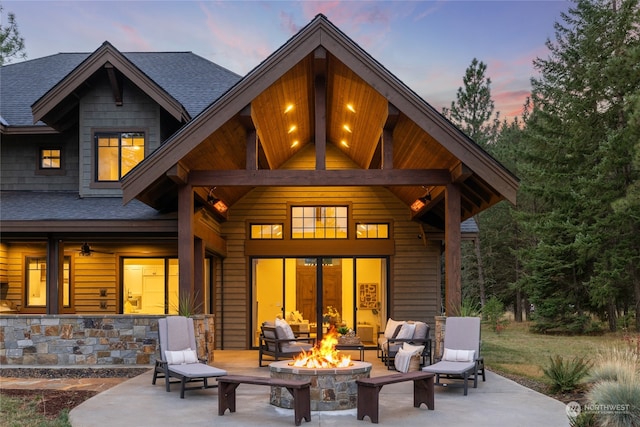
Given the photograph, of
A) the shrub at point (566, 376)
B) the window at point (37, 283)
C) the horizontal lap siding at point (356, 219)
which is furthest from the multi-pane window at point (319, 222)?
the shrub at point (566, 376)

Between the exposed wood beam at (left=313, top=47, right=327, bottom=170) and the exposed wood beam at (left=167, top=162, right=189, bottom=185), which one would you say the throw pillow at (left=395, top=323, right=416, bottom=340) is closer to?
the exposed wood beam at (left=313, top=47, right=327, bottom=170)

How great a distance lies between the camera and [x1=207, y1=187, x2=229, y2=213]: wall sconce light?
1296 cm

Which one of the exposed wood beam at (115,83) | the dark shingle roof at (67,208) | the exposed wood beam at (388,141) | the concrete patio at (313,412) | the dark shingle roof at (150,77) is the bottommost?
the concrete patio at (313,412)

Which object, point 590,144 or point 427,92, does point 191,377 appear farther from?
point 427,92

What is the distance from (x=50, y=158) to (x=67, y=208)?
2.16 m

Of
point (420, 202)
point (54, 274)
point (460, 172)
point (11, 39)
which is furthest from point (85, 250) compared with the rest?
point (11, 39)

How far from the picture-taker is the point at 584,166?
23062 millimetres

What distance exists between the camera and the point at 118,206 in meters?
13.0

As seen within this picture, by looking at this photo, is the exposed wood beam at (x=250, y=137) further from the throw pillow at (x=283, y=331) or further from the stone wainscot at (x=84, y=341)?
the throw pillow at (x=283, y=331)

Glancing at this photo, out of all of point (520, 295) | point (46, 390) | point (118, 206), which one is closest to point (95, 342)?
point (46, 390)

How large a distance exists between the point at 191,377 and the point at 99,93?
24.3 feet

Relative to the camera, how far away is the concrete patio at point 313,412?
7.11 meters

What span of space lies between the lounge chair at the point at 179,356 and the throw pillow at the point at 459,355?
329 cm

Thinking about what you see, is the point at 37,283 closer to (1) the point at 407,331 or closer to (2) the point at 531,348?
(1) the point at 407,331
